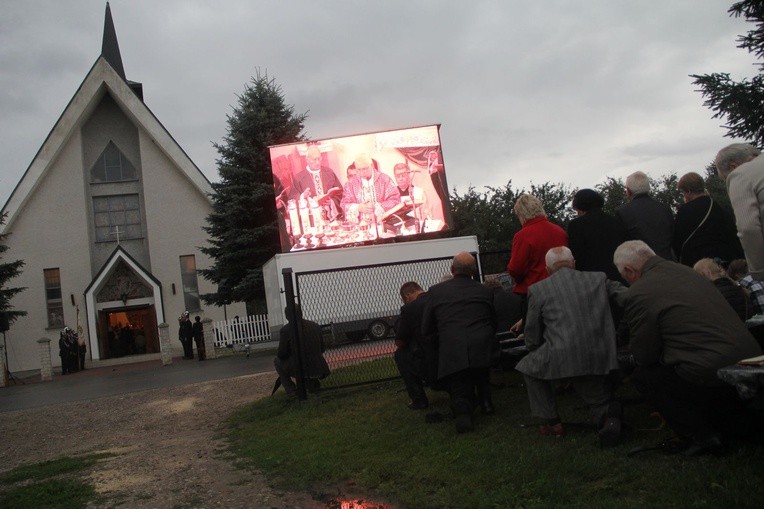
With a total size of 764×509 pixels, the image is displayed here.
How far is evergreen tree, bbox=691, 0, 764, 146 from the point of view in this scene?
10898 mm

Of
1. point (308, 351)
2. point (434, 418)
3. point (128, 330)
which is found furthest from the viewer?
point (128, 330)

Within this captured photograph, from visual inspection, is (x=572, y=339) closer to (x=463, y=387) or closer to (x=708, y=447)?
(x=708, y=447)

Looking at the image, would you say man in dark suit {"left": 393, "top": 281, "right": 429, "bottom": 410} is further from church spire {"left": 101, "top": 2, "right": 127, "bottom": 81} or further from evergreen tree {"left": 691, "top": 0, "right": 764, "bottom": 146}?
church spire {"left": 101, "top": 2, "right": 127, "bottom": 81}

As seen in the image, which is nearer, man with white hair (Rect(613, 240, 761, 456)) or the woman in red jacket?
man with white hair (Rect(613, 240, 761, 456))

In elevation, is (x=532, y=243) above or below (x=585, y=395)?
above

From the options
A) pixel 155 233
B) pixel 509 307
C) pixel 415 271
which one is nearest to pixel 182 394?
pixel 415 271

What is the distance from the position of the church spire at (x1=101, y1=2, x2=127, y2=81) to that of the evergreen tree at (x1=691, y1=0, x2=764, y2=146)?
124ft

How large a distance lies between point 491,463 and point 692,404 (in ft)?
4.50

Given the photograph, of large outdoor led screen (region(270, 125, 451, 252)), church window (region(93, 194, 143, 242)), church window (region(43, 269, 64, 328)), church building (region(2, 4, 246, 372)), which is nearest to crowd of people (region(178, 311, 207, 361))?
large outdoor led screen (region(270, 125, 451, 252))

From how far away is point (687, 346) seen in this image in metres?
4.19

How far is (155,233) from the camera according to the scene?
113 feet

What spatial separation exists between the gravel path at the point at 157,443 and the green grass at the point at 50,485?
0.55ft

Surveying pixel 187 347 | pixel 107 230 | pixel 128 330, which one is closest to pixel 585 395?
pixel 187 347

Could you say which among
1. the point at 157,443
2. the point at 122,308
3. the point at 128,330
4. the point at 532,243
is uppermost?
the point at 122,308
